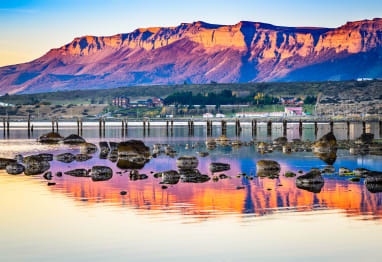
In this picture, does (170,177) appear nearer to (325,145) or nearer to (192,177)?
(192,177)

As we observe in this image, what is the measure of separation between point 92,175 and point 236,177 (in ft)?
33.3

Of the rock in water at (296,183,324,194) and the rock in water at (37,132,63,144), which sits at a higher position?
the rock in water at (296,183,324,194)

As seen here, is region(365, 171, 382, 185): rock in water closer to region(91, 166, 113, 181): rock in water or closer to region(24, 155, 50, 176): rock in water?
region(91, 166, 113, 181): rock in water

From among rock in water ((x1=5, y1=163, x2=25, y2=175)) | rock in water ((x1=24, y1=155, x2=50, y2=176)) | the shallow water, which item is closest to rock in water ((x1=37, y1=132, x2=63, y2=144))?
rock in water ((x1=24, y1=155, x2=50, y2=176))

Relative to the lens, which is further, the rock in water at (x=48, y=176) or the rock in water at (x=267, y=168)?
the rock in water at (x=267, y=168)

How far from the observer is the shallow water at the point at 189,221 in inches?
784

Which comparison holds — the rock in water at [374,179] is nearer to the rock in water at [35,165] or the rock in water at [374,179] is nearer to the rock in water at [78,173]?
the rock in water at [78,173]

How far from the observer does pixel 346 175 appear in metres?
39.3

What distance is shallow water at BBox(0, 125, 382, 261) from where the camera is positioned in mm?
19906

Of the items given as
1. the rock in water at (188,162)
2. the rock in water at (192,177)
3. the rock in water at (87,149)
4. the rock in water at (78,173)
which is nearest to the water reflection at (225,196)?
the rock in water at (192,177)

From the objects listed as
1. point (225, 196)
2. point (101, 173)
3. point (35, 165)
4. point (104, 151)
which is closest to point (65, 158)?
point (35, 165)

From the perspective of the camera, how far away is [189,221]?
24359 mm

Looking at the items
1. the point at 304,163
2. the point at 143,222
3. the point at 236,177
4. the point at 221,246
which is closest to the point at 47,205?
the point at 143,222

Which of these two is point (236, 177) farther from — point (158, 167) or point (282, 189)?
point (158, 167)
